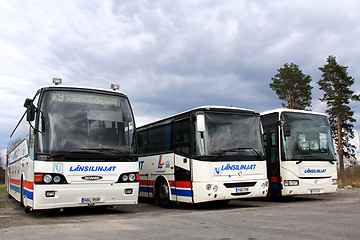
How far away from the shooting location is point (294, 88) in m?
44.8

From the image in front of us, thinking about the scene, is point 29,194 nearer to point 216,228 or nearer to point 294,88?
point 216,228

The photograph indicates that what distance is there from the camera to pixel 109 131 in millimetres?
10375

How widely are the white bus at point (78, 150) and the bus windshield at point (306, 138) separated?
581 centimetres

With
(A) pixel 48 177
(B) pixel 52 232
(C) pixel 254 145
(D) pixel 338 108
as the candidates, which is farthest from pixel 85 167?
(D) pixel 338 108

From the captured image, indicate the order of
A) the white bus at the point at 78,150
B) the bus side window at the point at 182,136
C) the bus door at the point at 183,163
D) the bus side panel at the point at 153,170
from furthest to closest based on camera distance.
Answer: the bus side panel at the point at 153,170
the bus side window at the point at 182,136
the bus door at the point at 183,163
the white bus at the point at 78,150

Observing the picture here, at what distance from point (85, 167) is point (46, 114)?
168cm

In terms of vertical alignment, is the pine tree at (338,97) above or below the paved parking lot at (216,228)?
above

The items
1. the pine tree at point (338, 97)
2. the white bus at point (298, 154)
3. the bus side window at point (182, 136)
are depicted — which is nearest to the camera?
the bus side window at point (182, 136)

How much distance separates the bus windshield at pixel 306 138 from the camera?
1358cm

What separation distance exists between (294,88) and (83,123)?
38159mm

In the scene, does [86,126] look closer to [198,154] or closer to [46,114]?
[46,114]

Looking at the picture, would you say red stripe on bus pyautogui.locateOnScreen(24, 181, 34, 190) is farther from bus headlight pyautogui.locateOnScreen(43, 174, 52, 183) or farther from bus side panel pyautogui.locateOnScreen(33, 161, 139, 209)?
bus headlight pyautogui.locateOnScreen(43, 174, 52, 183)

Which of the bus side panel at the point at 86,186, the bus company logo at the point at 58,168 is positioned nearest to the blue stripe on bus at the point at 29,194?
the bus side panel at the point at 86,186

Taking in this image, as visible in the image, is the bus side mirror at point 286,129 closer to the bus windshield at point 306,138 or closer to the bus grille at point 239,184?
the bus windshield at point 306,138
